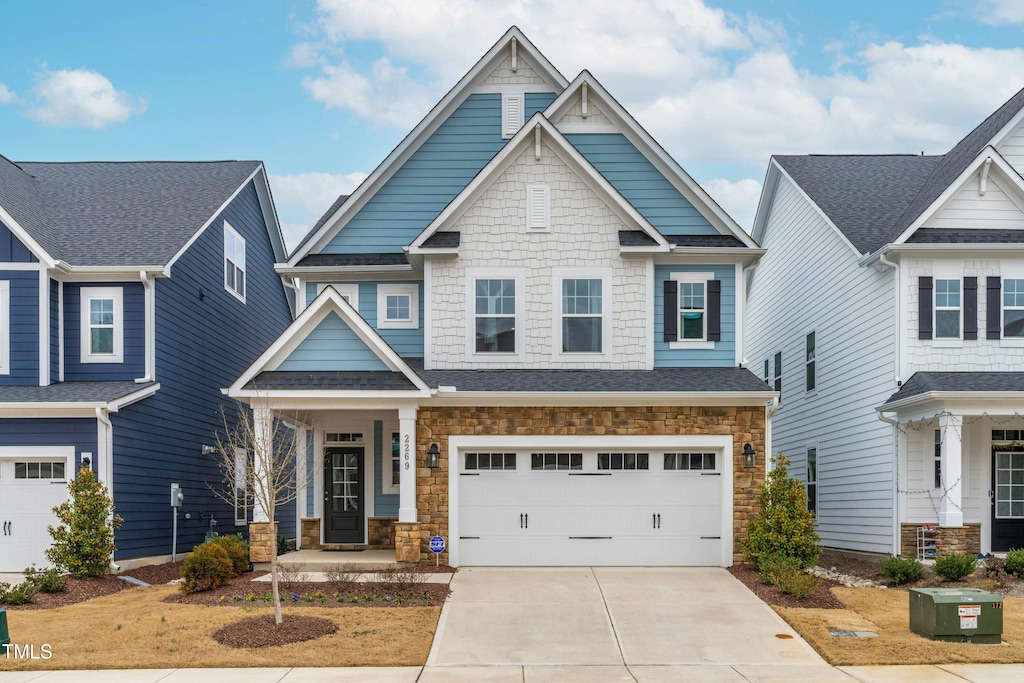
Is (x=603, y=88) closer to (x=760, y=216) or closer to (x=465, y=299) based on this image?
(x=465, y=299)

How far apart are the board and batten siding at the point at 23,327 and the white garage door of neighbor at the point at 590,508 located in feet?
27.5

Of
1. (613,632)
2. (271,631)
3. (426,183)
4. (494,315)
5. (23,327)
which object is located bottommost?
(613,632)

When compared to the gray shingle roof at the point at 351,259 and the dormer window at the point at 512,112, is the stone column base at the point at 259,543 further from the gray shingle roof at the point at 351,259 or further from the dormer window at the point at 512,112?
the dormer window at the point at 512,112

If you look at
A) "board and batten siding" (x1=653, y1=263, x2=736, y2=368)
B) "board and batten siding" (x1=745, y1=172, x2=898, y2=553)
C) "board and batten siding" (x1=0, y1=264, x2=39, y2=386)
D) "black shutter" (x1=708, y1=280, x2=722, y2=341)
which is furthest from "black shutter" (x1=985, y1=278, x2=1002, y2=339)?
"board and batten siding" (x1=0, y1=264, x2=39, y2=386)

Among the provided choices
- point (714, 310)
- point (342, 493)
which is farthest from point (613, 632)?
point (342, 493)

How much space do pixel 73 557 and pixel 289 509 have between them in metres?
9.97

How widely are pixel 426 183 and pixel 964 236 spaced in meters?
10.6

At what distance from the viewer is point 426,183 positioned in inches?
883

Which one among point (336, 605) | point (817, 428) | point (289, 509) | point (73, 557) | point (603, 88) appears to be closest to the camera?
point (336, 605)

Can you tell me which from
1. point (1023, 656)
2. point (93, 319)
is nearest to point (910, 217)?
point (1023, 656)

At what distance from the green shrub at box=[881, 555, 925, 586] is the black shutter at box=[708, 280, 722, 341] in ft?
17.2

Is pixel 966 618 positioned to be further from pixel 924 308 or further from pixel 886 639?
pixel 924 308

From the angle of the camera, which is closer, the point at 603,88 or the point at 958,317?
the point at 958,317

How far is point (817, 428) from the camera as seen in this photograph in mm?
24797
